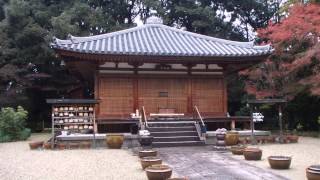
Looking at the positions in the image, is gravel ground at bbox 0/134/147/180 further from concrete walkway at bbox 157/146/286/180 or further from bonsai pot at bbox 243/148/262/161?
bonsai pot at bbox 243/148/262/161

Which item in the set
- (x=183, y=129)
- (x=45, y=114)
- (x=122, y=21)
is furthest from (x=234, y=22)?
(x=183, y=129)

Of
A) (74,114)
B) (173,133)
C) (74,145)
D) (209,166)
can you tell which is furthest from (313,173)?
(74,114)

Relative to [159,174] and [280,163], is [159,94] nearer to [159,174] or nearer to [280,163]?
[280,163]

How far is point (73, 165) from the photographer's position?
10.8 metres

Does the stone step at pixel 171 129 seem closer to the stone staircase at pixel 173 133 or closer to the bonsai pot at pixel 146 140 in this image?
the stone staircase at pixel 173 133

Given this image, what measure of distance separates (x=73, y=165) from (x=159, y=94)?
795cm

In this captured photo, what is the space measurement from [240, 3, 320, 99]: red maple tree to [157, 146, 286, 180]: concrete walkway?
8.46 metres

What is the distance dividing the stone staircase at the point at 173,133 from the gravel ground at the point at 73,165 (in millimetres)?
1963

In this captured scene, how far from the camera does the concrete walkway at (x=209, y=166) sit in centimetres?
878

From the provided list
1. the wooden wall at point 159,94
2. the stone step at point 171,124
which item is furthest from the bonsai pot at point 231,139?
the wooden wall at point 159,94

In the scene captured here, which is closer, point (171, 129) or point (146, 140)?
point (146, 140)

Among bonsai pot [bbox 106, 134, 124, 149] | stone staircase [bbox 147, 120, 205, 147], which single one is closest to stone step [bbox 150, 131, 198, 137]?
stone staircase [bbox 147, 120, 205, 147]

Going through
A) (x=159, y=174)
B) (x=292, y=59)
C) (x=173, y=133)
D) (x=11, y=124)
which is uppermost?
(x=292, y=59)

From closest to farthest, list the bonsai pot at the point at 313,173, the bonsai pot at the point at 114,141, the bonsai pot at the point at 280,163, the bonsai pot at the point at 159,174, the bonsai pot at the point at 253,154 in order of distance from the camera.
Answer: the bonsai pot at the point at 313,173
the bonsai pot at the point at 159,174
the bonsai pot at the point at 280,163
the bonsai pot at the point at 253,154
the bonsai pot at the point at 114,141
